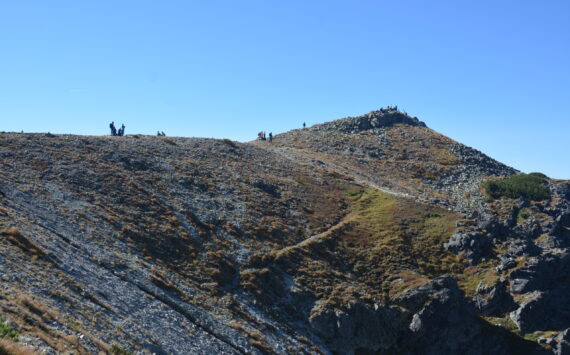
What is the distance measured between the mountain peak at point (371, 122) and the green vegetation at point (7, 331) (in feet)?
321

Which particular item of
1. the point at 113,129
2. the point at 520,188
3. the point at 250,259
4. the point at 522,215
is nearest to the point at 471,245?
the point at 522,215

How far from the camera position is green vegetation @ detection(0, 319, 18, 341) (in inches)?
733

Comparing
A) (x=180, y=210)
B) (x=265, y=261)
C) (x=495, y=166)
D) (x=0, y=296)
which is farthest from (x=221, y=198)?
(x=495, y=166)

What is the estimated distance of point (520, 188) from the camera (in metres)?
74.1

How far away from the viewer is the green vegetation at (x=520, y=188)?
239ft

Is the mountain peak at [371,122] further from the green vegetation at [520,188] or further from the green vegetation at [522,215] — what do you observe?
the green vegetation at [522,215]

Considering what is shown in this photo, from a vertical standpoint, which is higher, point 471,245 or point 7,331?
point 471,245

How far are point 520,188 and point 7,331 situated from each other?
2872 inches

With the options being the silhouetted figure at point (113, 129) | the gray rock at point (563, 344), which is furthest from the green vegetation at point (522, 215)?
the silhouetted figure at point (113, 129)

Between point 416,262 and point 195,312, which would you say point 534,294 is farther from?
point 195,312

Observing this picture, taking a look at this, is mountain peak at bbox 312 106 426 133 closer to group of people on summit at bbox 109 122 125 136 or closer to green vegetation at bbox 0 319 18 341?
group of people on summit at bbox 109 122 125 136

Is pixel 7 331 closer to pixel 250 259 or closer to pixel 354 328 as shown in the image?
pixel 250 259

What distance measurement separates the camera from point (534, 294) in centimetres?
4716

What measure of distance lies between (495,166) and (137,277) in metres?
80.9
